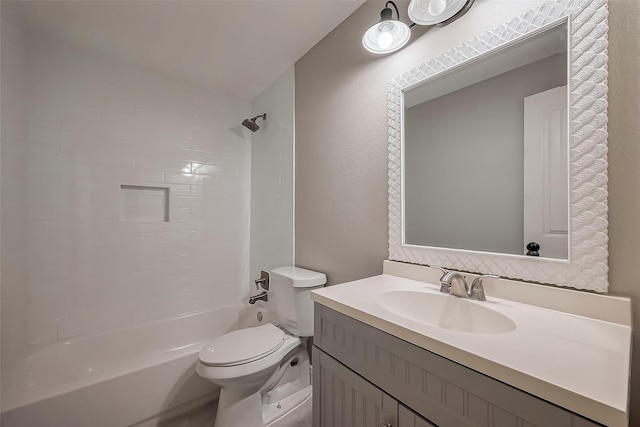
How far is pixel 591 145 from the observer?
72cm

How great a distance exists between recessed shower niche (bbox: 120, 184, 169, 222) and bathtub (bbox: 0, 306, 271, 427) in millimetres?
834

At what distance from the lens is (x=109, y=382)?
1.39 metres

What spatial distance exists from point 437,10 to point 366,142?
60 centimetres

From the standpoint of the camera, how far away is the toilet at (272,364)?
1.28 metres

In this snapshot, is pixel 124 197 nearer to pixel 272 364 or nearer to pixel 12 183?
pixel 12 183

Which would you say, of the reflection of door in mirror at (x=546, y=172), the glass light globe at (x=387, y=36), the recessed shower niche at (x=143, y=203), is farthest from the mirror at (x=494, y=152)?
the recessed shower niche at (x=143, y=203)

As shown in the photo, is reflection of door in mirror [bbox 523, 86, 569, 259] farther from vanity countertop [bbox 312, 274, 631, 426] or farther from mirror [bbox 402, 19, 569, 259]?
vanity countertop [bbox 312, 274, 631, 426]

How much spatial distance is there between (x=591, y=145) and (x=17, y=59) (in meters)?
2.72

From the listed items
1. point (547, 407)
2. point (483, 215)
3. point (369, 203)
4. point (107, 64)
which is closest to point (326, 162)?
point (369, 203)

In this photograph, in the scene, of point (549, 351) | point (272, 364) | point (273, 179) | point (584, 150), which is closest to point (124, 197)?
point (273, 179)

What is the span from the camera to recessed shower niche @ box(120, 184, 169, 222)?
1.94 m

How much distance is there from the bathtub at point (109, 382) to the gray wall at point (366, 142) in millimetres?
917

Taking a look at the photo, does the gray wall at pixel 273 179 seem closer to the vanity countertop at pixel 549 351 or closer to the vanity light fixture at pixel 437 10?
the vanity light fixture at pixel 437 10

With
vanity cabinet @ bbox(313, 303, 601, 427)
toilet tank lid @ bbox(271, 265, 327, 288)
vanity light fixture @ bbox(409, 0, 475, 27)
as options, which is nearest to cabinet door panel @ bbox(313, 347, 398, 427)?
vanity cabinet @ bbox(313, 303, 601, 427)
